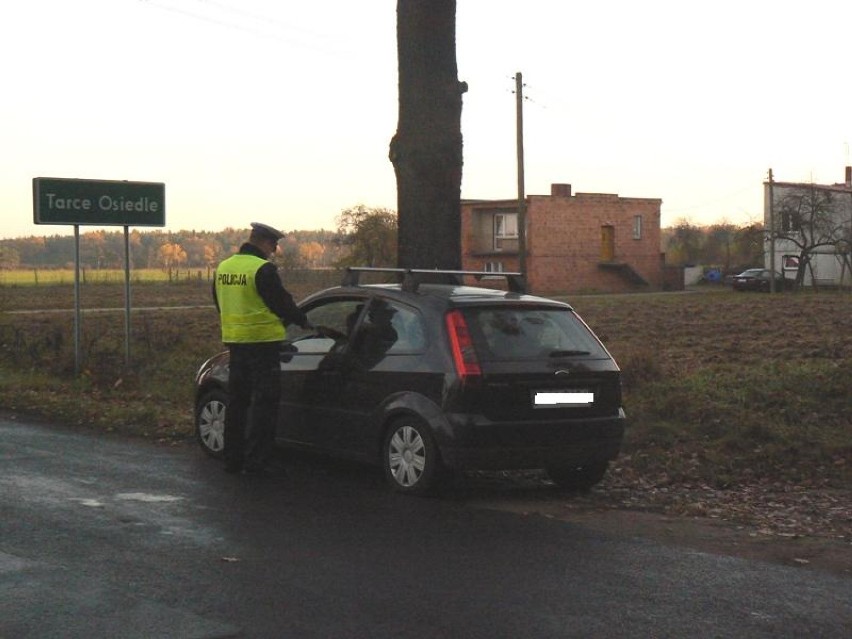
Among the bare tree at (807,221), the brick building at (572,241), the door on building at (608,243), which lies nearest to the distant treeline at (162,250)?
the brick building at (572,241)

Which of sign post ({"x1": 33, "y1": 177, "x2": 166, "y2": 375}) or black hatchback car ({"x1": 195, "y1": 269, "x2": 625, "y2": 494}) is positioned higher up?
sign post ({"x1": 33, "y1": 177, "x2": 166, "y2": 375})

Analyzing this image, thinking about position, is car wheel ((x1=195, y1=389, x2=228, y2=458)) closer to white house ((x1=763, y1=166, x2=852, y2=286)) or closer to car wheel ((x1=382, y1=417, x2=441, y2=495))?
car wheel ((x1=382, y1=417, x2=441, y2=495))

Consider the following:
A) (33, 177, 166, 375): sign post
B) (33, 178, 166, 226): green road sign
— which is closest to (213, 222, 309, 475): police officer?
(33, 177, 166, 375): sign post

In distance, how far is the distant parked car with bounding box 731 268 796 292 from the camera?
68500mm

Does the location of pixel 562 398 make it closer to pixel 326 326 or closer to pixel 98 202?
pixel 326 326

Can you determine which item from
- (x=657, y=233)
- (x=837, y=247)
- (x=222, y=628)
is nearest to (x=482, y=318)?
(x=222, y=628)

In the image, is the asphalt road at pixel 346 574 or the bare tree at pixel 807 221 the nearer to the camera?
the asphalt road at pixel 346 574

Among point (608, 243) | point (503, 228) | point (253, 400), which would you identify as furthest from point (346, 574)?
point (608, 243)

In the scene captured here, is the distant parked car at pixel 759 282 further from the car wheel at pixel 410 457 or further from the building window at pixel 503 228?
the car wheel at pixel 410 457

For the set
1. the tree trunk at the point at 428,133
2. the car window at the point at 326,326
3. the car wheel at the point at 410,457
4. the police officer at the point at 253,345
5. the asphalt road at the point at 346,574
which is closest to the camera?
the asphalt road at the point at 346,574

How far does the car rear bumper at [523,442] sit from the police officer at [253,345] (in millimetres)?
1628

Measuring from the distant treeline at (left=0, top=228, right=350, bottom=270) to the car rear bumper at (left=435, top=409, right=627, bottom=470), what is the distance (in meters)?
61.0

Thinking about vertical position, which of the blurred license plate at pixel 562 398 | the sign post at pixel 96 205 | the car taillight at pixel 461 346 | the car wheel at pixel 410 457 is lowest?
the car wheel at pixel 410 457

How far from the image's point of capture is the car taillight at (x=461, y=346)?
340 inches
